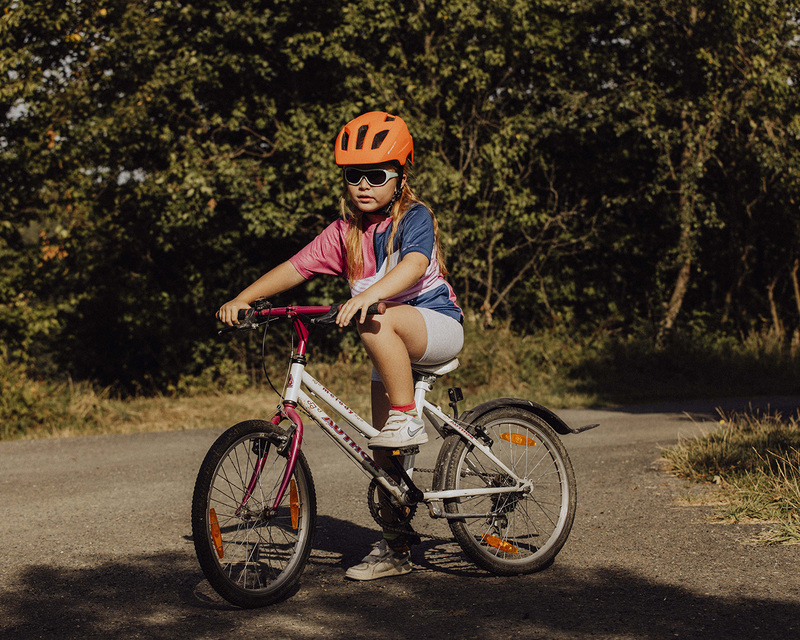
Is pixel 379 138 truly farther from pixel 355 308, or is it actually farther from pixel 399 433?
pixel 399 433

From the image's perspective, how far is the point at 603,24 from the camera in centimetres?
1436

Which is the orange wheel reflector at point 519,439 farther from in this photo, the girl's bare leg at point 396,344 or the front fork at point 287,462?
the front fork at point 287,462

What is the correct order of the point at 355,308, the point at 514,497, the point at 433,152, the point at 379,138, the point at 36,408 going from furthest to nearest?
the point at 433,152
the point at 36,408
the point at 514,497
the point at 379,138
the point at 355,308

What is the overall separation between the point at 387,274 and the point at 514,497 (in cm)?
127

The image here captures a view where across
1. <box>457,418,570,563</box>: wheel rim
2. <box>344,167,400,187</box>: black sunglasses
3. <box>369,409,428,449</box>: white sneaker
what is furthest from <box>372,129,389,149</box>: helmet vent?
<box>457,418,570,563</box>: wheel rim

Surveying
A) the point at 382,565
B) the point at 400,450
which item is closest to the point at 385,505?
the point at 382,565

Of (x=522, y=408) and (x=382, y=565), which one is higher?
(x=522, y=408)

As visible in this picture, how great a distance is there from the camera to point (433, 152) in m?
13.1

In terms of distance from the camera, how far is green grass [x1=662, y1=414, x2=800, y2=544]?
4414 mm

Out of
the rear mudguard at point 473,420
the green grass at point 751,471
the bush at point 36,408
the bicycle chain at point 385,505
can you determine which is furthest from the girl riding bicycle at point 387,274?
the bush at point 36,408

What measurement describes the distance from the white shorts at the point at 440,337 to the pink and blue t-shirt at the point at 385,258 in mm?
77

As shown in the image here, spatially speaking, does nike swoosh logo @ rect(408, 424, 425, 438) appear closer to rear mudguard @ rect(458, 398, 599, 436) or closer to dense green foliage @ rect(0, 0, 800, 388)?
rear mudguard @ rect(458, 398, 599, 436)

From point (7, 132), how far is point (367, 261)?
35.0 ft

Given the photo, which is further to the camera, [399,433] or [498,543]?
[498,543]
